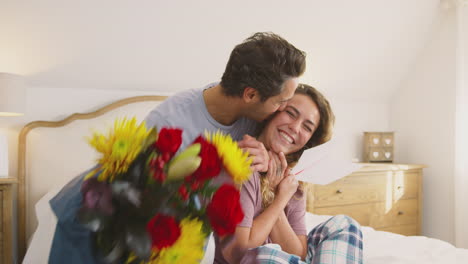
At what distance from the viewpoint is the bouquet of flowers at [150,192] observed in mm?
300

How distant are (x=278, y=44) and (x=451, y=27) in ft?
9.20

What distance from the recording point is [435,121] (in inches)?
131

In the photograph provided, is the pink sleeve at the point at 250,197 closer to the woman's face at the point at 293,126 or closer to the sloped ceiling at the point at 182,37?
the woman's face at the point at 293,126

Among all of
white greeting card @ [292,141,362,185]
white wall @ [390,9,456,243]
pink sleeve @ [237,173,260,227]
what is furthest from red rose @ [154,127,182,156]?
white wall @ [390,9,456,243]

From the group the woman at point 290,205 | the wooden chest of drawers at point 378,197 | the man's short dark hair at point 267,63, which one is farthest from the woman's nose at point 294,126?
the wooden chest of drawers at point 378,197

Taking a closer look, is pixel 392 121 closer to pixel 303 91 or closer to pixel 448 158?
pixel 448 158

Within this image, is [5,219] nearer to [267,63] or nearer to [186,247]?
[267,63]

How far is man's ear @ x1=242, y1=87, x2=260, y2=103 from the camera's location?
110 cm

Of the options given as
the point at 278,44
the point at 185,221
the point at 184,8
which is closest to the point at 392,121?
the point at 184,8

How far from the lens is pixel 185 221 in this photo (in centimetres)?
32

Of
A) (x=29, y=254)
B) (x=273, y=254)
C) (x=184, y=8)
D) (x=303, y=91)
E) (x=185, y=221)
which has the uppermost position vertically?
(x=184, y=8)

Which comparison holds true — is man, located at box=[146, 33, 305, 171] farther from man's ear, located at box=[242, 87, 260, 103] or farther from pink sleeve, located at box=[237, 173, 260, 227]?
pink sleeve, located at box=[237, 173, 260, 227]

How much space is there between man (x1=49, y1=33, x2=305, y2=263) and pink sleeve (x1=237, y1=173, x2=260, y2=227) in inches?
7.6

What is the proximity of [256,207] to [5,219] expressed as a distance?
4.73 ft
